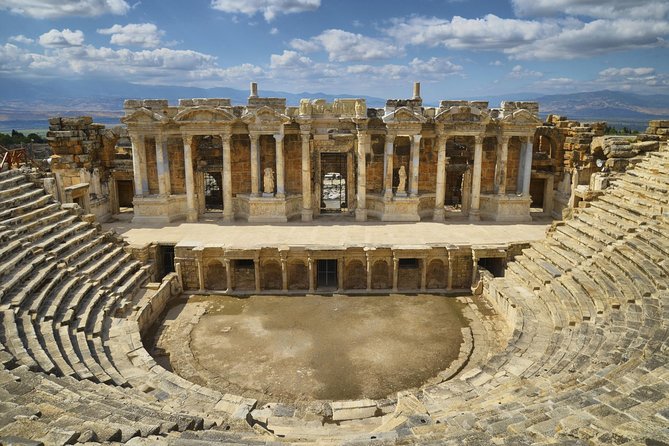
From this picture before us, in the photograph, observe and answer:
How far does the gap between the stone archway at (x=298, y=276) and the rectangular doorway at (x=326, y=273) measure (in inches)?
20.0

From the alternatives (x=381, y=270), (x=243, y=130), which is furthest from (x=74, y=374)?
(x=243, y=130)

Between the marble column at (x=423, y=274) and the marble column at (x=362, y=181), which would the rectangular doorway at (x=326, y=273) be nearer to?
the marble column at (x=423, y=274)

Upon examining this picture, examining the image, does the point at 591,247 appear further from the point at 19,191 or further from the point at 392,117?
the point at 19,191

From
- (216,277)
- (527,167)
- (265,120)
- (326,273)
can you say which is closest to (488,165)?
(527,167)

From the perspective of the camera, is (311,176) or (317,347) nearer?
(317,347)

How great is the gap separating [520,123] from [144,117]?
53.6ft

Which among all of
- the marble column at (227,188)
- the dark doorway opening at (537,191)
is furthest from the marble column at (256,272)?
the dark doorway opening at (537,191)

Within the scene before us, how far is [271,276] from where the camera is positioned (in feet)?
57.8

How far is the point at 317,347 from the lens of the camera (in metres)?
13.3

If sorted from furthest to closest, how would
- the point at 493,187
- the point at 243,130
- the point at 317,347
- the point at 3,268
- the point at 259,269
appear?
the point at 493,187, the point at 243,130, the point at 259,269, the point at 317,347, the point at 3,268

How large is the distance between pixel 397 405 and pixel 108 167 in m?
19.5

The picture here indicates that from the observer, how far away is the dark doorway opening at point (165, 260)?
18000 mm

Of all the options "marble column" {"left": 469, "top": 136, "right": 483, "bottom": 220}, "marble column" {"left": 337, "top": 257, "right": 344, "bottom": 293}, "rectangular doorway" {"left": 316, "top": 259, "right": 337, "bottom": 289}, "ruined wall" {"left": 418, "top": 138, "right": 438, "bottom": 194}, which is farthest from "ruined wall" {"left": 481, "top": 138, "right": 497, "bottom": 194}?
"marble column" {"left": 337, "top": 257, "right": 344, "bottom": 293}

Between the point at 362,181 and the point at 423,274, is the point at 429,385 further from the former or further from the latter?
the point at 362,181
